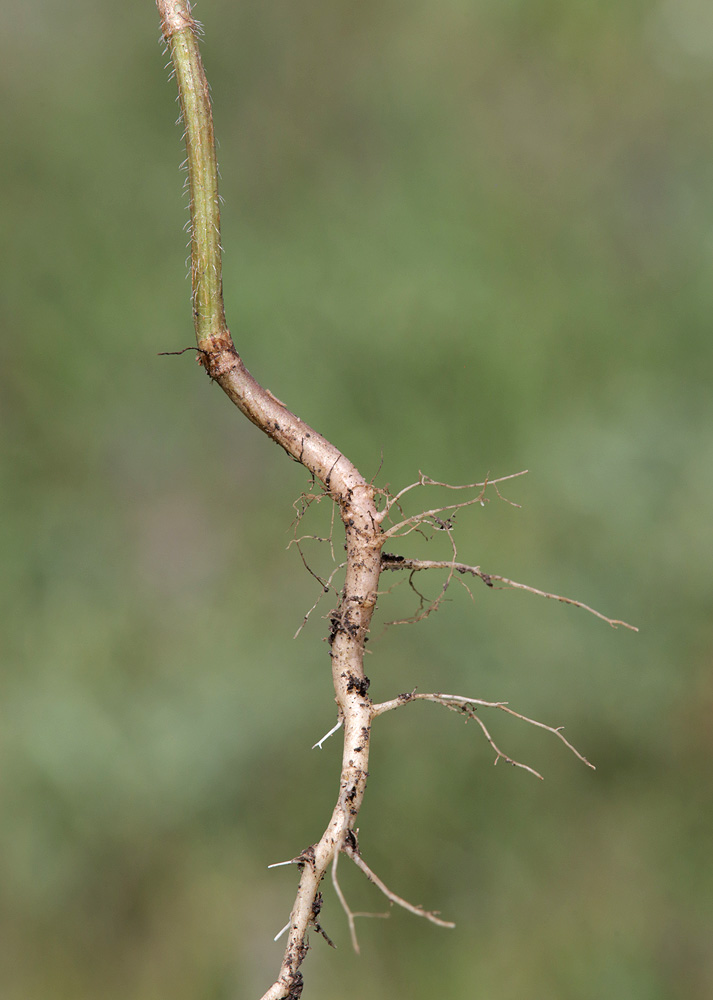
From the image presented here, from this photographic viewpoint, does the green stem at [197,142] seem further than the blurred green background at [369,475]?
No

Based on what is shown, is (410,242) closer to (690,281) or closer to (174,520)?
(690,281)

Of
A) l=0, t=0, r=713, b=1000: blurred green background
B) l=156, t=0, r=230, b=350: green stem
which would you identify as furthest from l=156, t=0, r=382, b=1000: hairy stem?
l=0, t=0, r=713, b=1000: blurred green background

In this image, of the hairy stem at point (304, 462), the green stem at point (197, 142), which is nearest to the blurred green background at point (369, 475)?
the hairy stem at point (304, 462)

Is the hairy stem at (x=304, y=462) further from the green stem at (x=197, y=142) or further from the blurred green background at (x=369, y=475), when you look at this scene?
the blurred green background at (x=369, y=475)

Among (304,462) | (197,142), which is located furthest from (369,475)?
(197,142)

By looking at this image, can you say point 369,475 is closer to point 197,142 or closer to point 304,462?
point 304,462
